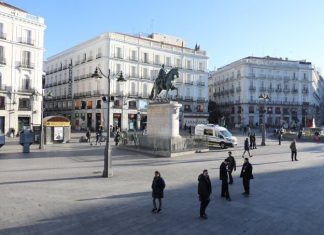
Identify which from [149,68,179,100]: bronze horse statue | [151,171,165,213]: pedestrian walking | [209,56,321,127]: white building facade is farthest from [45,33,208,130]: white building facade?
[151,171,165,213]: pedestrian walking

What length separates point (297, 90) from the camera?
85.9 meters

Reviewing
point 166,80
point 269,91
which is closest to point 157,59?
point 269,91

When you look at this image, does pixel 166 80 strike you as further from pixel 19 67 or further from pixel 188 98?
pixel 188 98

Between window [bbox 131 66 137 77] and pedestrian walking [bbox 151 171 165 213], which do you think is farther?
window [bbox 131 66 137 77]

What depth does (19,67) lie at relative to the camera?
47.2m

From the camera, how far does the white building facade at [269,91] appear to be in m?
81.3

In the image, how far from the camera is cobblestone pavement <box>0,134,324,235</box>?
904 centimetres

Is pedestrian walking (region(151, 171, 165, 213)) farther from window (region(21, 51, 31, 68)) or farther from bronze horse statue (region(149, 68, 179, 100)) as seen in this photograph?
window (region(21, 51, 31, 68))

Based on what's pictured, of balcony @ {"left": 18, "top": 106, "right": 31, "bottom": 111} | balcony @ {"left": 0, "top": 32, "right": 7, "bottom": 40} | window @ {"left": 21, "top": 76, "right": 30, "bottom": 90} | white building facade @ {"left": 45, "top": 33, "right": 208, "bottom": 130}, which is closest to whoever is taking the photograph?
balcony @ {"left": 0, "top": 32, "right": 7, "bottom": 40}

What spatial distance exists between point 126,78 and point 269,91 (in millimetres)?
38164

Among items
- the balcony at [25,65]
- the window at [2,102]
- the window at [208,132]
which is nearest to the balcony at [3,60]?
the balcony at [25,65]

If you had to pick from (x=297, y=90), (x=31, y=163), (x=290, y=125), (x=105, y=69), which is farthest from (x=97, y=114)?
(x=297, y=90)

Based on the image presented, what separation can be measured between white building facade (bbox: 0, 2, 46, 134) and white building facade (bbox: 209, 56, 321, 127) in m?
48.2

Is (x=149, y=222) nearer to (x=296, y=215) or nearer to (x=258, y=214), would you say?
(x=258, y=214)
